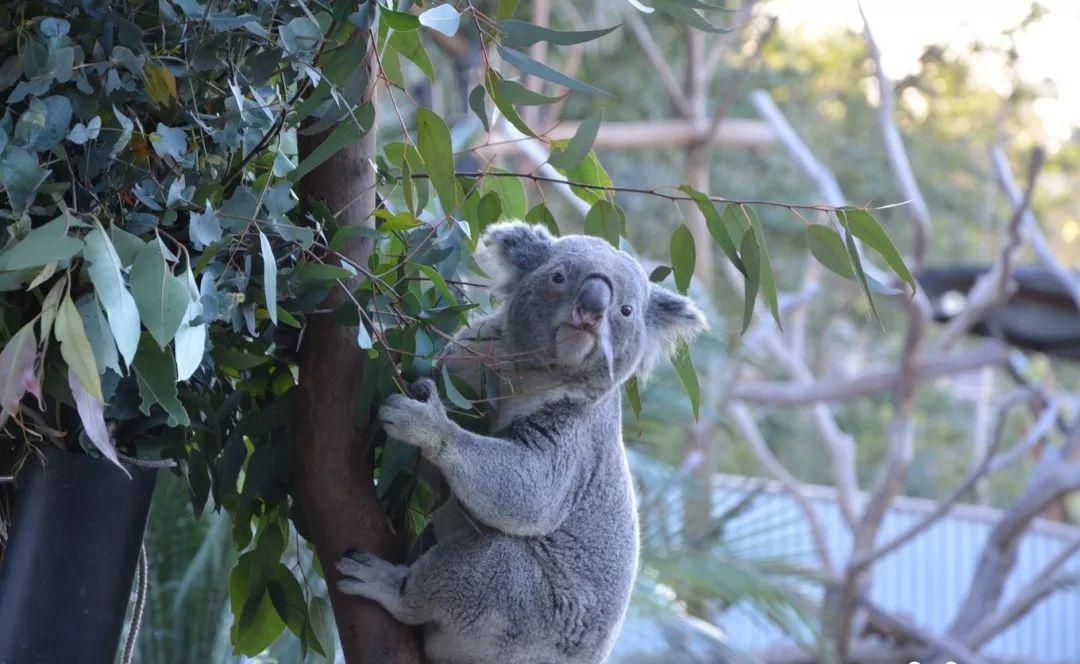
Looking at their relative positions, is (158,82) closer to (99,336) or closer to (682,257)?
(99,336)

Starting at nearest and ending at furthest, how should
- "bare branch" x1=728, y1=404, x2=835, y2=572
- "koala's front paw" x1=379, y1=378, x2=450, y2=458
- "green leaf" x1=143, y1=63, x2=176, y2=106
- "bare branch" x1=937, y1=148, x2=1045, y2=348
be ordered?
"green leaf" x1=143, y1=63, x2=176, y2=106 < "koala's front paw" x1=379, y1=378, x2=450, y2=458 < "bare branch" x1=937, y1=148, x2=1045, y2=348 < "bare branch" x1=728, y1=404, x2=835, y2=572

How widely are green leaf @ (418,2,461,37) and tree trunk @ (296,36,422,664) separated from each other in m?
0.28

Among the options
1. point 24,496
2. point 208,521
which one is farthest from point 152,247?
point 208,521

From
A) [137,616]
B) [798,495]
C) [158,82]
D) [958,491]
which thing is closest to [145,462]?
[137,616]

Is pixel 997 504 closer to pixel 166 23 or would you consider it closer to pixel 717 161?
pixel 717 161

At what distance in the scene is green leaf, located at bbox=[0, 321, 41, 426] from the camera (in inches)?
42.5

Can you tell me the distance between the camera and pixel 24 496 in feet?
4.56

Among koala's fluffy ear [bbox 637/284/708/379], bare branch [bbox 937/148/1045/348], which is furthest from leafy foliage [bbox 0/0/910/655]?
bare branch [bbox 937/148/1045/348]

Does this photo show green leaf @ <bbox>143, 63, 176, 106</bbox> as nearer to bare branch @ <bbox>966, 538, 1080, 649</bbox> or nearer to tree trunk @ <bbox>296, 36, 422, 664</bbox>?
tree trunk @ <bbox>296, 36, 422, 664</bbox>

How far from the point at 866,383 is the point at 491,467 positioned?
6.57 metres

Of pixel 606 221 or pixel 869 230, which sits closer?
pixel 869 230

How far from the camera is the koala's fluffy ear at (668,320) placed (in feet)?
7.36

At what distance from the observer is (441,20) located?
1282mm

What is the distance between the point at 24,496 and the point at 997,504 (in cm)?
1584
